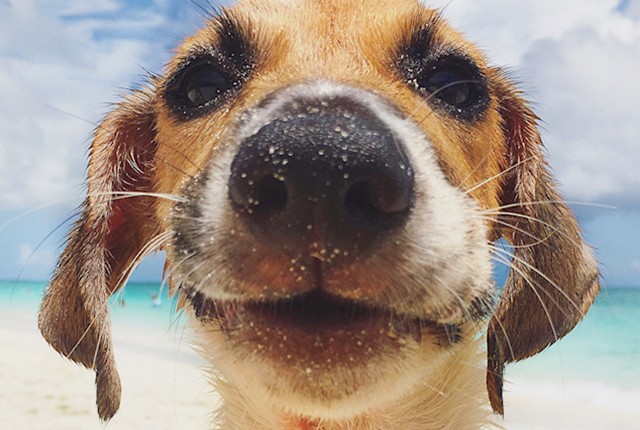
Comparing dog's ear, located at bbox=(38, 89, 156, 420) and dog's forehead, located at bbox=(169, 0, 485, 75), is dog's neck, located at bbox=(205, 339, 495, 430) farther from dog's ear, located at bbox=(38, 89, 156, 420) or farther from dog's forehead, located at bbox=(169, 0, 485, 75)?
A: dog's forehead, located at bbox=(169, 0, 485, 75)

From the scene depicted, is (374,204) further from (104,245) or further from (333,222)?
(104,245)

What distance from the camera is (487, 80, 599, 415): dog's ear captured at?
9.14 ft

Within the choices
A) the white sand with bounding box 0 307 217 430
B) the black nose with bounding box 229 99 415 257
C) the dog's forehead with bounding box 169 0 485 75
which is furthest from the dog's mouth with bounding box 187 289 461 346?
the white sand with bounding box 0 307 217 430

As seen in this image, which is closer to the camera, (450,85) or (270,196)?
(270,196)

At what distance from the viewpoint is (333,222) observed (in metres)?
1.51

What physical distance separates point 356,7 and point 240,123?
1213 millimetres

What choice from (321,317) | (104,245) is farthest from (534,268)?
(104,245)

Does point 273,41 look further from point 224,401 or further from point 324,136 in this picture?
point 224,401

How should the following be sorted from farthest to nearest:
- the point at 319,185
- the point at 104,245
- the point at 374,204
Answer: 1. the point at 104,245
2. the point at 374,204
3. the point at 319,185

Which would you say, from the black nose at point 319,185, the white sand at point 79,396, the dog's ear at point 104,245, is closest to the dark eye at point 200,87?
the dog's ear at point 104,245

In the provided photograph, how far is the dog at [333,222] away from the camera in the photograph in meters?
1.60

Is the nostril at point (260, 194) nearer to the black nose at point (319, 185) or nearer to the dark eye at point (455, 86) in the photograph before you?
the black nose at point (319, 185)

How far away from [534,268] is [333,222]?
1452 millimetres

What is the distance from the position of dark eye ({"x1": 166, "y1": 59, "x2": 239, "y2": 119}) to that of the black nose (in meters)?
1.09
